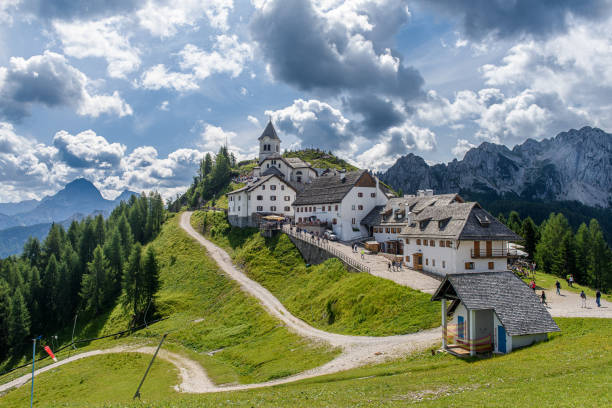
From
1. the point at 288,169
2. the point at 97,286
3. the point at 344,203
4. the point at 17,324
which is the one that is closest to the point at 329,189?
the point at 344,203

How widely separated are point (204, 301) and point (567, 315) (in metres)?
50.5

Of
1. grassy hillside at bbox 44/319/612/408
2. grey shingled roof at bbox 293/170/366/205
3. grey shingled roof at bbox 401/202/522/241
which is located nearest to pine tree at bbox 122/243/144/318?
grey shingled roof at bbox 293/170/366/205

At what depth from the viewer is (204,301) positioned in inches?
2413

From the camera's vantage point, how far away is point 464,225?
144 feet

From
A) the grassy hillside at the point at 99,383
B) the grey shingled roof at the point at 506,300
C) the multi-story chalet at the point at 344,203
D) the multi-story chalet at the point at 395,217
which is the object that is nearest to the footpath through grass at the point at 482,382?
the grey shingled roof at the point at 506,300

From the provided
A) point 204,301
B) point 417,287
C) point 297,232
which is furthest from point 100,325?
point 417,287

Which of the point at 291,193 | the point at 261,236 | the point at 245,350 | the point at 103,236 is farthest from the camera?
the point at 103,236

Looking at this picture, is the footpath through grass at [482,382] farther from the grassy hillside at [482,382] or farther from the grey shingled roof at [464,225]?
the grey shingled roof at [464,225]

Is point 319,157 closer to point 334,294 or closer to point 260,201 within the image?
point 260,201

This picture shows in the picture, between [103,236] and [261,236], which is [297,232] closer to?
[261,236]

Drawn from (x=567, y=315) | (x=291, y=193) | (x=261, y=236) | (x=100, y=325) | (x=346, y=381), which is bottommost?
(x=100, y=325)

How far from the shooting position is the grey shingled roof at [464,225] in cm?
4375

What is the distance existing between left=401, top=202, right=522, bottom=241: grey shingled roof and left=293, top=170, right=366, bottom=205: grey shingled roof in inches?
876

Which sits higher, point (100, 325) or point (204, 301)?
point (204, 301)
